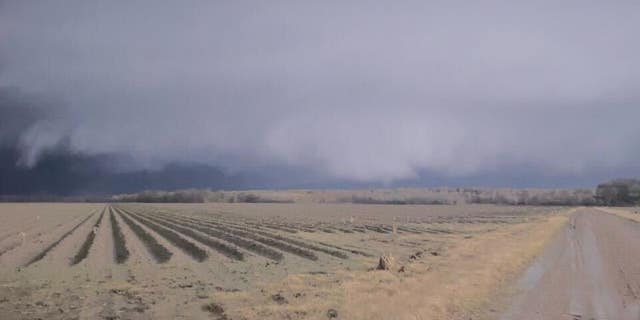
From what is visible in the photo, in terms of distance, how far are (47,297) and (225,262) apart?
1062 centimetres

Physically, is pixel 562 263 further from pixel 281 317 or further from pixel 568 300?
pixel 281 317

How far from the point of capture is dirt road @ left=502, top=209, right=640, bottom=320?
15820 millimetres

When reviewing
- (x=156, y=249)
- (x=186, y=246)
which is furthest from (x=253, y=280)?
(x=186, y=246)

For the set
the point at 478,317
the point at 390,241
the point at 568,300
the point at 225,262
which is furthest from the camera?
the point at 390,241

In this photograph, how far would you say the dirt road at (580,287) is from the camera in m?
15.8

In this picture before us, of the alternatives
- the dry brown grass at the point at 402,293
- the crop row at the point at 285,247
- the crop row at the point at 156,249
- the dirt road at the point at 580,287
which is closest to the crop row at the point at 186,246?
the crop row at the point at 156,249

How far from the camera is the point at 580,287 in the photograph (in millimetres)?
20375

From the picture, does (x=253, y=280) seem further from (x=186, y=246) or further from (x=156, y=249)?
(x=186, y=246)

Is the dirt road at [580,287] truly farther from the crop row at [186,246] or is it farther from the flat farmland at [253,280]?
the crop row at [186,246]

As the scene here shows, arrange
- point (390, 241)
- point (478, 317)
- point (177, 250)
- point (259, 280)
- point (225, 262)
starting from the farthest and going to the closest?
point (390, 241), point (177, 250), point (225, 262), point (259, 280), point (478, 317)

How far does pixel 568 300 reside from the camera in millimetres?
17703

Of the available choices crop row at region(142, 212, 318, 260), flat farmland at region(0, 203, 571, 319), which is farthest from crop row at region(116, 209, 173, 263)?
crop row at region(142, 212, 318, 260)

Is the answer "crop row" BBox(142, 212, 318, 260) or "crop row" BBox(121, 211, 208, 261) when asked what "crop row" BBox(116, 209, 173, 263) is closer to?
"crop row" BBox(121, 211, 208, 261)

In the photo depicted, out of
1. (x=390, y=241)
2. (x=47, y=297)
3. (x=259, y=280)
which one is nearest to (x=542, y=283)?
(x=259, y=280)
